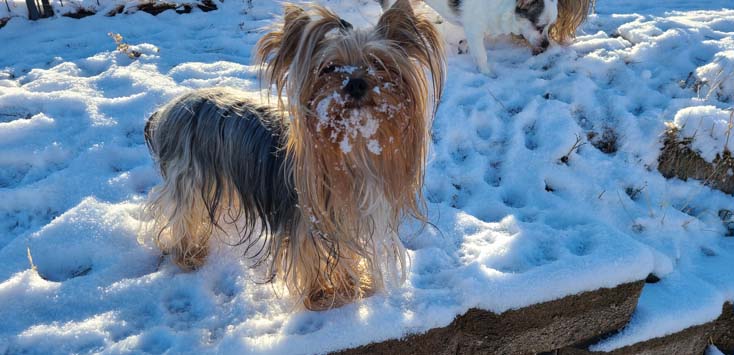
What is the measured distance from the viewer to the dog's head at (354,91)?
218 centimetres

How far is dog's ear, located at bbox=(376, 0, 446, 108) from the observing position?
2.27 m

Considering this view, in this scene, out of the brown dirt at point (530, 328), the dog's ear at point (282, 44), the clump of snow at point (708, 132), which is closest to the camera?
the dog's ear at point (282, 44)

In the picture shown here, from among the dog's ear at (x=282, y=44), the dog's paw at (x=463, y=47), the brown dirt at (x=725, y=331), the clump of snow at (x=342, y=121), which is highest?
the dog's ear at (x=282, y=44)

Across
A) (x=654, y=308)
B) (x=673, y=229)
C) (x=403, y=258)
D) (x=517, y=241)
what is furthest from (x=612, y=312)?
(x=403, y=258)

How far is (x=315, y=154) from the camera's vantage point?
2332mm

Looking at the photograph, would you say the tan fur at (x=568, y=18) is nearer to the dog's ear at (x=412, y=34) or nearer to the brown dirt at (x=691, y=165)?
the brown dirt at (x=691, y=165)

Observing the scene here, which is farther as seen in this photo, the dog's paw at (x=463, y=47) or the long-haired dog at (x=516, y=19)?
the dog's paw at (x=463, y=47)

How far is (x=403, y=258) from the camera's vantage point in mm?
2898

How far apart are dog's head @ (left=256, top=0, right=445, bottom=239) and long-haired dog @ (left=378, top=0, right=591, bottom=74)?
3.01 meters

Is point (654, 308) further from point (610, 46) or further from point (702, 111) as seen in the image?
point (610, 46)

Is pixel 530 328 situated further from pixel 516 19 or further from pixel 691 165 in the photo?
pixel 516 19

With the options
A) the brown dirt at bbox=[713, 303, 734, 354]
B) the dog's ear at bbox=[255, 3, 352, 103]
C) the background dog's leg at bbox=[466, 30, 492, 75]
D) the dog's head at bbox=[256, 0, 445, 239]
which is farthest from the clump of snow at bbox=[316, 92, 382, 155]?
the background dog's leg at bbox=[466, 30, 492, 75]

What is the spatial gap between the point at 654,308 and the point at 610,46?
10.3 ft

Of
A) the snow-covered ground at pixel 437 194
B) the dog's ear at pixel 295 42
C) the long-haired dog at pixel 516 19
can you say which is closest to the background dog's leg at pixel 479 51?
the long-haired dog at pixel 516 19
